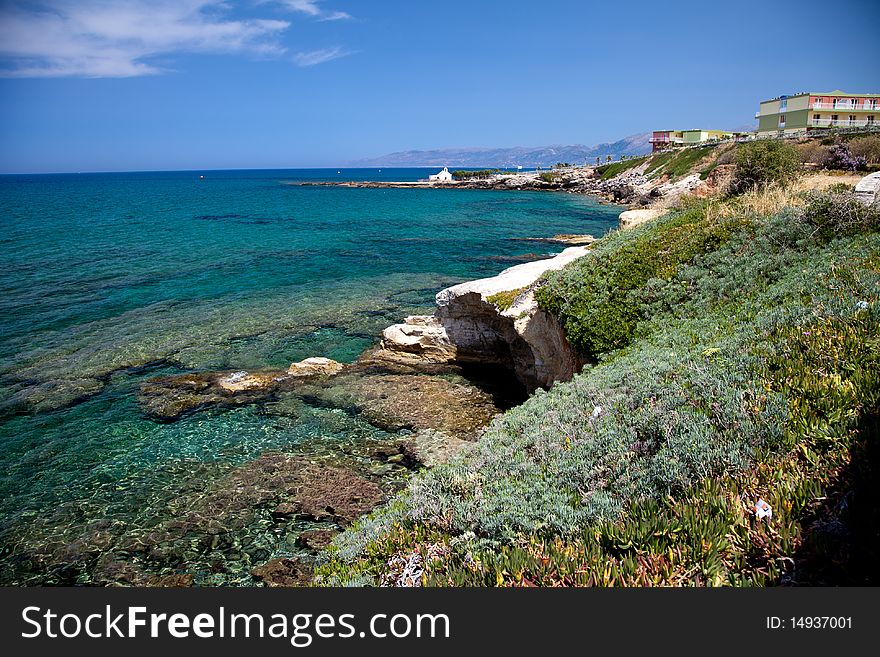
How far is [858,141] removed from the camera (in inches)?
1917

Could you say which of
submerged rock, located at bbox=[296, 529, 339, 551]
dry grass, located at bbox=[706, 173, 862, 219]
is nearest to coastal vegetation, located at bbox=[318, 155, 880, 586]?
dry grass, located at bbox=[706, 173, 862, 219]

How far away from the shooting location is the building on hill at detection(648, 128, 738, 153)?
107800 mm

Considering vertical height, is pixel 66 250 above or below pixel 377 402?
above

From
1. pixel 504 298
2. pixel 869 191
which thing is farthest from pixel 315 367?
pixel 869 191

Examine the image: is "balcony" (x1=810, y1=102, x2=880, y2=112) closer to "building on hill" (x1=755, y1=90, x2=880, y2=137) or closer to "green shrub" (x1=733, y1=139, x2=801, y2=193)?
"building on hill" (x1=755, y1=90, x2=880, y2=137)

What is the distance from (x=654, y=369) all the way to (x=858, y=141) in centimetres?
5812

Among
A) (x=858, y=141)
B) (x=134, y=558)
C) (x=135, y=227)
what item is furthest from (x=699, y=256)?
(x=135, y=227)

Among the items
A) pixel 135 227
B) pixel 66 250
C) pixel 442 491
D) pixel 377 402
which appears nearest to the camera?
pixel 442 491

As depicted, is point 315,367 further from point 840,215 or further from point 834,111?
point 834,111

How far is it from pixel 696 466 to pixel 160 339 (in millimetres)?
20814

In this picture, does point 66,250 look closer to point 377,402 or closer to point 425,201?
point 377,402

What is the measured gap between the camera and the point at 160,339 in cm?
2070

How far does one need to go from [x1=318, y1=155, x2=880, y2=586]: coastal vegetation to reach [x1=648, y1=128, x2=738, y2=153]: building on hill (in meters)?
109

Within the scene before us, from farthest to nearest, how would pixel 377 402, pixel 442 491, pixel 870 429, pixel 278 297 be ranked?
1. pixel 278 297
2. pixel 377 402
3. pixel 442 491
4. pixel 870 429
